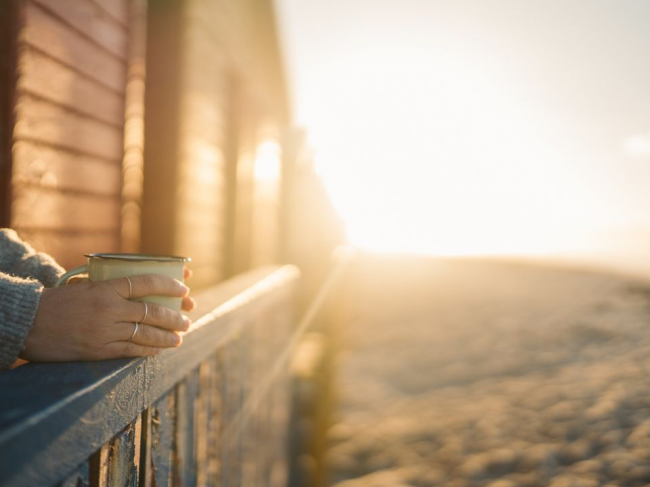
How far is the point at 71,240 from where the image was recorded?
1.88 metres

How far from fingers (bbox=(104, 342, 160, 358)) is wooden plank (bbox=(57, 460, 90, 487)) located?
20 cm

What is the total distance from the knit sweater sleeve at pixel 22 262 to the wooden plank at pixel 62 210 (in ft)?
1.66

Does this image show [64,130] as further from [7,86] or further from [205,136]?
[205,136]

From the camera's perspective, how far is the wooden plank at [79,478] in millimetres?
724

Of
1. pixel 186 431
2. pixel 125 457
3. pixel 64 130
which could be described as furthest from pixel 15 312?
pixel 64 130

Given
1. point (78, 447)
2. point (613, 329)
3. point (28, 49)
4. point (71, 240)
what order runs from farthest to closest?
point (613, 329) < point (71, 240) < point (28, 49) < point (78, 447)

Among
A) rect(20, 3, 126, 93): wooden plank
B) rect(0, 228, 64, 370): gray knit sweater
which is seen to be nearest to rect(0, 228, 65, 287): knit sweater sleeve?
rect(0, 228, 64, 370): gray knit sweater

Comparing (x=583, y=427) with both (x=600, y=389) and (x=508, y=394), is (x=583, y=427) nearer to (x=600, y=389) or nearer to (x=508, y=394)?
(x=508, y=394)

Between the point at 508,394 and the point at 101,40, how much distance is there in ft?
17.6

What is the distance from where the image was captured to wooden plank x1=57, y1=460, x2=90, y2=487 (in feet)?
2.37

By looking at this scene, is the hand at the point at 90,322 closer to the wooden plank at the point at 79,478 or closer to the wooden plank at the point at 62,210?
the wooden plank at the point at 79,478

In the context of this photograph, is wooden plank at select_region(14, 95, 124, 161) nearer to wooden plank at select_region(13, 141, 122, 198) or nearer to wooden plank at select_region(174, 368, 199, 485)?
wooden plank at select_region(13, 141, 122, 198)

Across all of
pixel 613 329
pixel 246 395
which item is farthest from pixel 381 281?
pixel 246 395

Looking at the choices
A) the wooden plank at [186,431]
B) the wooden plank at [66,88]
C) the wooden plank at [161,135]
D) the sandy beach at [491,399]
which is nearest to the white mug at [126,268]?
the wooden plank at [186,431]
